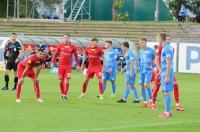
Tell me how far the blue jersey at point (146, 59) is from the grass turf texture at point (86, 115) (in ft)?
3.94

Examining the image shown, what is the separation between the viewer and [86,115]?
17.8 metres

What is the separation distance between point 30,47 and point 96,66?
21.5 m

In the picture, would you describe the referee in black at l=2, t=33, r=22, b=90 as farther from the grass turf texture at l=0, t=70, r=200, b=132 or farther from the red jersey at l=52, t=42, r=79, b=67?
the red jersey at l=52, t=42, r=79, b=67

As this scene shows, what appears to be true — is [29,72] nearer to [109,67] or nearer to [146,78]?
[146,78]

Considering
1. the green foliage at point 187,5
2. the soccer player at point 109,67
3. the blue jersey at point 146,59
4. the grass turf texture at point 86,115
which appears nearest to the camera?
the grass turf texture at point 86,115

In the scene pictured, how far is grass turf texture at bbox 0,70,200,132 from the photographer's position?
15.3 m

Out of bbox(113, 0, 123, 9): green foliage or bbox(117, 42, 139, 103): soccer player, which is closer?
bbox(117, 42, 139, 103): soccer player

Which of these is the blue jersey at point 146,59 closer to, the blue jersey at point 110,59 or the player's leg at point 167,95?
the player's leg at point 167,95

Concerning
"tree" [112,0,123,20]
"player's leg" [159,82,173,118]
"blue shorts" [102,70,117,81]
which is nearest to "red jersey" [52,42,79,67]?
"blue shorts" [102,70,117,81]

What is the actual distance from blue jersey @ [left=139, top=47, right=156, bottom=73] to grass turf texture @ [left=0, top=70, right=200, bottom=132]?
1.20 metres

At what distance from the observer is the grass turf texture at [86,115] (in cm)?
1530

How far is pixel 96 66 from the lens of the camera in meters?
23.7

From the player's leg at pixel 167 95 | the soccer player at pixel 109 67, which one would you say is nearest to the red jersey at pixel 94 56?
the soccer player at pixel 109 67

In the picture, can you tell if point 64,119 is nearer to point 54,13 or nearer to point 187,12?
point 187,12
